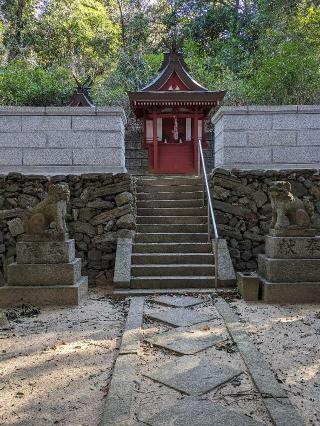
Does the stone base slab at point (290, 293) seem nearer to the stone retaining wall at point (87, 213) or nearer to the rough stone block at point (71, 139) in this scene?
the stone retaining wall at point (87, 213)

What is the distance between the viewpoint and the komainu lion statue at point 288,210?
5659 mm

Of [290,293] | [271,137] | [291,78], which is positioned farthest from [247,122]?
[291,78]

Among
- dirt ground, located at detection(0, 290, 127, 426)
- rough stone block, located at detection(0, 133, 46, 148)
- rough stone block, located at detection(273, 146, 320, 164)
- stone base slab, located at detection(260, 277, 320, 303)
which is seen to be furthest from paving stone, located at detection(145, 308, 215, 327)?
rough stone block, located at detection(0, 133, 46, 148)

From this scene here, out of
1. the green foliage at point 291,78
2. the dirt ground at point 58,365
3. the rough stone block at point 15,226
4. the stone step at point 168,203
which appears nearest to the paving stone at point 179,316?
the dirt ground at point 58,365

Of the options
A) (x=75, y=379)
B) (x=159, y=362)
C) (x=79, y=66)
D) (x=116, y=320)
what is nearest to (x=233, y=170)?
(x=116, y=320)

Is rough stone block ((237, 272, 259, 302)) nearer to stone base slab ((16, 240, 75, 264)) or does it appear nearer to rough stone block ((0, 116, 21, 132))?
stone base slab ((16, 240, 75, 264))

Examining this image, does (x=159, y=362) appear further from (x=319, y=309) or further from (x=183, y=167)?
(x=183, y=167)

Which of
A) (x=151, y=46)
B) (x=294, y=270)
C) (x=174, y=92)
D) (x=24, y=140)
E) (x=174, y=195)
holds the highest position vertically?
(x=151, y=46)

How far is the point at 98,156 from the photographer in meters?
8.00

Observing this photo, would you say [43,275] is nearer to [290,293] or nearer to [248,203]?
[290,293]

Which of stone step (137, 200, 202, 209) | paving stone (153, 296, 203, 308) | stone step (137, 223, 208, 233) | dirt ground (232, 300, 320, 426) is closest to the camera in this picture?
dirt ground (232, 300, 320, 426)

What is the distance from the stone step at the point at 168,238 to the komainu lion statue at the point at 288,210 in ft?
6.43

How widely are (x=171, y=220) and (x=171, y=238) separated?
579 millimetres

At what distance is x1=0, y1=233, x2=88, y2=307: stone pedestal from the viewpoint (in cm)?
535
